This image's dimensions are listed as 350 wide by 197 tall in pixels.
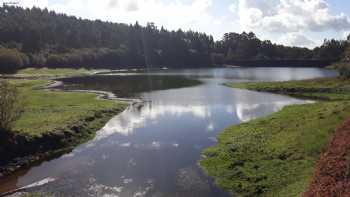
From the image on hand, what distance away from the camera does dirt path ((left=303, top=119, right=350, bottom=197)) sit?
1894cm

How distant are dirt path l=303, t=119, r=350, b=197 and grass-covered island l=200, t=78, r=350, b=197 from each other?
2188mm

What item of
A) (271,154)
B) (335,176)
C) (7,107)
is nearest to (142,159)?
(271,154)

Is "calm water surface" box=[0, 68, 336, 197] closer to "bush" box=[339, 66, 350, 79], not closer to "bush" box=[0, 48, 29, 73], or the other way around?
"bush" box=[339, 66, 350, 79]

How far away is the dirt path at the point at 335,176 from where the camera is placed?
18.9m

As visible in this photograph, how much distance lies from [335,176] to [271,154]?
12.9 m

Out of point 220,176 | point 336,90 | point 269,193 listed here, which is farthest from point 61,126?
point 336,90

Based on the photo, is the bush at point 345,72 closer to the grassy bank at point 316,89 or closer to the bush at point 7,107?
the grassy bank at point 316,89

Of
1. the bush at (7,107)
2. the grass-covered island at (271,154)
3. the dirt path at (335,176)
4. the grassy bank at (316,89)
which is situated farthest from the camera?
the grassy bank at (316,89)

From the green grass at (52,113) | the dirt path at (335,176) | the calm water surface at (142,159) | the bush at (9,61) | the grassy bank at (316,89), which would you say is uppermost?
the bush at (9,61)

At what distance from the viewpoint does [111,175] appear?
3209cm

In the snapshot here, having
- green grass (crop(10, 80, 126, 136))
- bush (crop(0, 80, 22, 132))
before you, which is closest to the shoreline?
green grass (crop(10, 80, 126, 136))

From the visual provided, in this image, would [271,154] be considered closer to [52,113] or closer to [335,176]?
[335,176]

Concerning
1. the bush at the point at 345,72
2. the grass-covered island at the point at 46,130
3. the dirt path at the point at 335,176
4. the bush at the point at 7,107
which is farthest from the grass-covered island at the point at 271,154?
the bush at the point at 345,72

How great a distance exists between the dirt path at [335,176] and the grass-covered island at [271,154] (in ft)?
7.18
